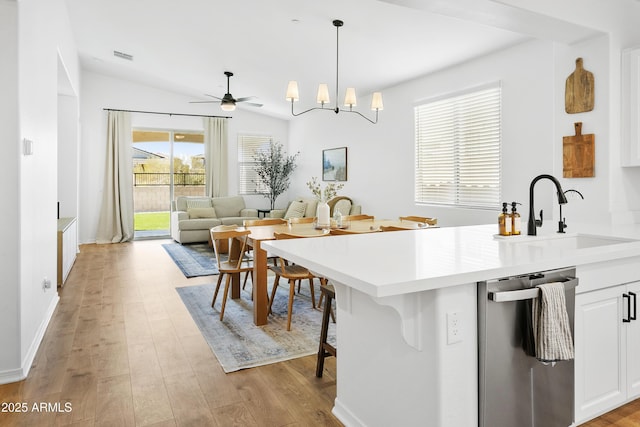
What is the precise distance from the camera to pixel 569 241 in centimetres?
240

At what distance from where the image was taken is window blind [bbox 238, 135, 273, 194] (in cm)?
988

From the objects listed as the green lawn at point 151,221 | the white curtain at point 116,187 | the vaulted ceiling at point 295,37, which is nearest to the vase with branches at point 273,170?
the vaulted ceiling at point 295,37

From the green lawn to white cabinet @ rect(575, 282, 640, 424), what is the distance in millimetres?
8833

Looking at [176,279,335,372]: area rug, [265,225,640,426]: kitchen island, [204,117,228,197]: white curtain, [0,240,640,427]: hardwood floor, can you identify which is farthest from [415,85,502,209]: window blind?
[204,117,228,197]: white curtain

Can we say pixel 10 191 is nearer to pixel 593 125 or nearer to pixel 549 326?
pixel 549 326

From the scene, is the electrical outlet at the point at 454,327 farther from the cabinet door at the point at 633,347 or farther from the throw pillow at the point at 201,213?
the throw pillow at the point at 201,213

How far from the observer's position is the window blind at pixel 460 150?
4844 millimetres

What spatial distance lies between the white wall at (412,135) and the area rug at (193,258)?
8.94ft

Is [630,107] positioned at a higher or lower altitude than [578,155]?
higher

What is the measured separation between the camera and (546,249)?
76.7 inches

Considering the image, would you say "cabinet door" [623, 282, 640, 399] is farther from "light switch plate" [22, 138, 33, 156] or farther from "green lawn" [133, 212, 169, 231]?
"green lawn" [133, 212, 169, 231]

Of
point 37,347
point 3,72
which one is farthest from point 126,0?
point 37,347

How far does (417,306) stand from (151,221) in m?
8.76

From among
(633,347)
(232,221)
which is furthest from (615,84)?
(232,221)
